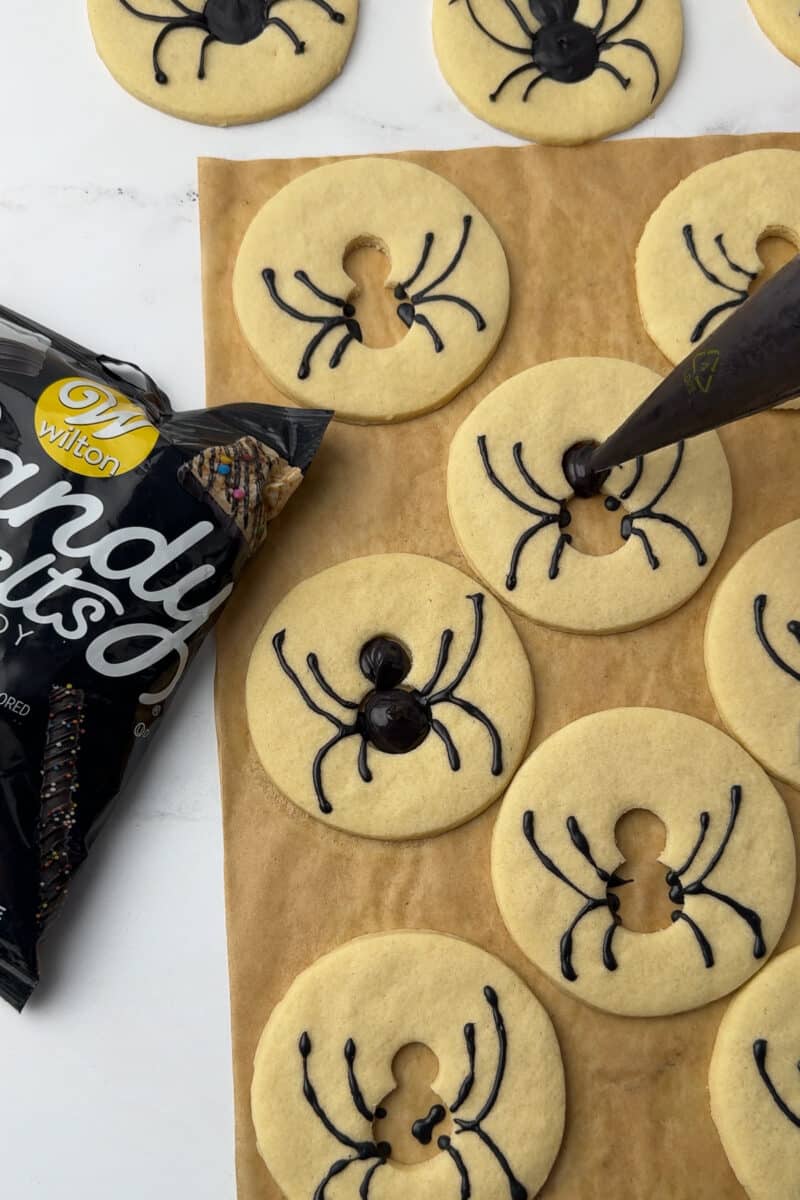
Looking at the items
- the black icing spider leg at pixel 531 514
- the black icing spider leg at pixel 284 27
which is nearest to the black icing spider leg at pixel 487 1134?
the black icing spider leg at pixel 531 514

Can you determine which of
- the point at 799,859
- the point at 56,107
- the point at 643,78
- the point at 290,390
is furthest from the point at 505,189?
the point at 799,859

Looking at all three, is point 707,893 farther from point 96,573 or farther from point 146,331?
point 146,331

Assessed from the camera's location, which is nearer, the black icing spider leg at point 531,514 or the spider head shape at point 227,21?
the black icing spider leg at point 531,514

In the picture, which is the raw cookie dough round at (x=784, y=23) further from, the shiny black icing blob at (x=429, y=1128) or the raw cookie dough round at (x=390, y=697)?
the shiny black icing blob at (x=429, y=1128)

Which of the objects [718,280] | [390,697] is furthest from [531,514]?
[718,280]

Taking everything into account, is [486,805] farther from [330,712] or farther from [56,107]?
[56,107]

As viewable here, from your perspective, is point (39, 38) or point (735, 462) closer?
point (735, 462)

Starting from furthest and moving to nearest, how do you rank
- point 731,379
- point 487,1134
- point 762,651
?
point 762,651, point 487,1134, point 731,379
